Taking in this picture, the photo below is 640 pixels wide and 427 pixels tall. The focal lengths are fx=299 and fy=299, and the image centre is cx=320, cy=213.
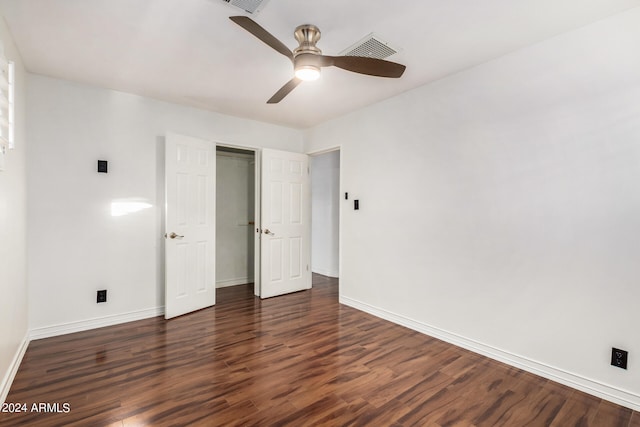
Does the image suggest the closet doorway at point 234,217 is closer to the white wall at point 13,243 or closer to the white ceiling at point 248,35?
the white ceiling at point 248,35

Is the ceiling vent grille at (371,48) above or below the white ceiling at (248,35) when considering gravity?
below

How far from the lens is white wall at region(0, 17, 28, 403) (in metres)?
1.95

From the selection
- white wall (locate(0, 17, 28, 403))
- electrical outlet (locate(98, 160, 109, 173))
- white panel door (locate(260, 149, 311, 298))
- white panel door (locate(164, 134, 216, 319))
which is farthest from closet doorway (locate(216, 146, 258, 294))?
white wall (locate(0, 17, 28, 403))

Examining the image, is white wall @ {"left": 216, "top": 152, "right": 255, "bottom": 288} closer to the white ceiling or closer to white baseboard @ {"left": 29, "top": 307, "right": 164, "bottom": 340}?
white baseboard @ {"left": 29, "top": 307, "right": 164, "bottom": 340}

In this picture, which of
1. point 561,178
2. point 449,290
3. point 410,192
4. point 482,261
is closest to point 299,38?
point 410,192

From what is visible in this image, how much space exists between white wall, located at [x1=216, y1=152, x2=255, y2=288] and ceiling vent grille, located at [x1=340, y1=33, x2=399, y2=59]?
3.15 metres

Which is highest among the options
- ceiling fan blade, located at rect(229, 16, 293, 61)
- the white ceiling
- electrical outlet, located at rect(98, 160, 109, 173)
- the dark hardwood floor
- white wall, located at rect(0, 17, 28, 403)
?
the white ceiling

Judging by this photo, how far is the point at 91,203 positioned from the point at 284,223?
2.28 meters

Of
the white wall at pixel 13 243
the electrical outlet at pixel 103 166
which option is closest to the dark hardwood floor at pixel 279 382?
the white wall at pixel 13 243

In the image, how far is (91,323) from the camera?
3.10 m

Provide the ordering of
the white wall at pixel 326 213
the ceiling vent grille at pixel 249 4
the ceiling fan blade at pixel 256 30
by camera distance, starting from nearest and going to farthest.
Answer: the ceiling fan blade at pixel 256 30 → the ceiling vent grille at pixel 249 4 → the white wall at pixel 326 213

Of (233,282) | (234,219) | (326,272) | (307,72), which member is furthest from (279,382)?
(326,272)

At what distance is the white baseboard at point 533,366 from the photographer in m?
1.95

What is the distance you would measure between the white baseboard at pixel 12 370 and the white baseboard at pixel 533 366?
318 cm
